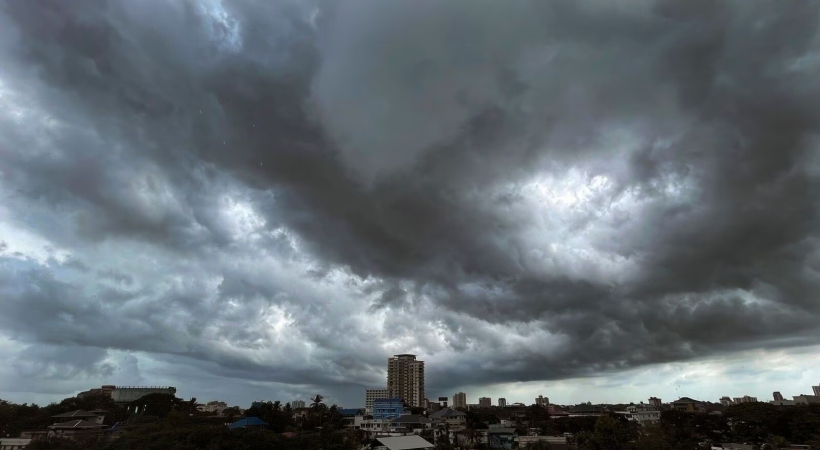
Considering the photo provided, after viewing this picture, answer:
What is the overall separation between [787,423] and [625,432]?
136ft

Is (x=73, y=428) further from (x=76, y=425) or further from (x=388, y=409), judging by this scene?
(x=388, y=409)

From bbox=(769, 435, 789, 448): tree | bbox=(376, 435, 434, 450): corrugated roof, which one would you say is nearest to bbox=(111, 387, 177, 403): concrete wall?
bbox=(376, 435, 434, 450): corrugated roof

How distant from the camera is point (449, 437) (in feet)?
367

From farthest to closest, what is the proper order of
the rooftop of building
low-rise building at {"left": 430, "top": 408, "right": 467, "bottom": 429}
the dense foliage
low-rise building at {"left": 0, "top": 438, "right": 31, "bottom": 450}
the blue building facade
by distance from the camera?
1. the blue building facade
2. low-rise building at {"left": 430, "top": 408, "right": 467, "bottom": 429}
3. the rooftop of building
4. low-rise building at {"left": 0, "top": 438, "right": 31, "bottom": 450}
5. the dense foliage

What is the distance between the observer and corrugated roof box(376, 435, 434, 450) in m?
79.1

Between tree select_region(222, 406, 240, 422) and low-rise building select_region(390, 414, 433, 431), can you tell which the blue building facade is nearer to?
low-rise building select_region(390, 414, 433, 431)

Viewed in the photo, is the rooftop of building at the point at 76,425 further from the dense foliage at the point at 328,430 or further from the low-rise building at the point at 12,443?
the low-rise building at the point at 12,443

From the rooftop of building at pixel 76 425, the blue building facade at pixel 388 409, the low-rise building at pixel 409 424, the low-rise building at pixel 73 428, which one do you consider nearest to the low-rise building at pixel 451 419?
the low-rise building at pixel 409 424

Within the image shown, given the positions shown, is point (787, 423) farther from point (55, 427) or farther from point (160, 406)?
point (160, 406)

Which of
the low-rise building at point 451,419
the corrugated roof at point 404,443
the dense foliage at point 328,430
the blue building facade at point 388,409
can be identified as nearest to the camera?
the dense foliage at point 328,430

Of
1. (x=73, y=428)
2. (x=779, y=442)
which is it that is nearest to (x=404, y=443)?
(x=779, y=442)

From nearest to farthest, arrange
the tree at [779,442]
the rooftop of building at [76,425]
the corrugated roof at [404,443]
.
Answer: the tree at [779,442] → the corrugated roof at [404,443] → the rooftop of building at [76,425]

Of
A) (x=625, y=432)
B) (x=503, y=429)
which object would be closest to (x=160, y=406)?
(x=503, y=429)

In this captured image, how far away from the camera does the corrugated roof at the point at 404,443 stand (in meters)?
79.1
